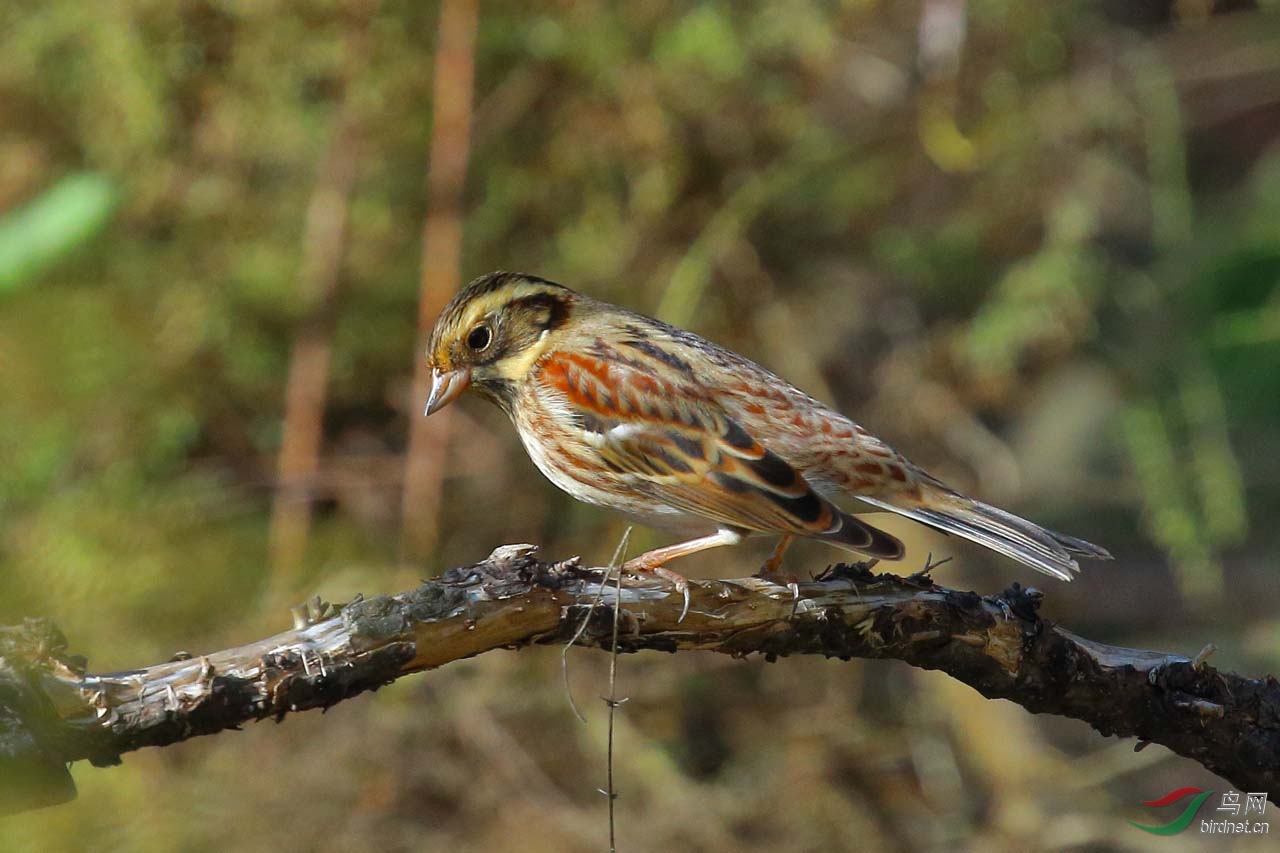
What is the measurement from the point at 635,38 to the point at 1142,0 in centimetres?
325

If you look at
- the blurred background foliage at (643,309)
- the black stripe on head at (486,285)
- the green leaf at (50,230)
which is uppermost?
the green leaf at (50,230)

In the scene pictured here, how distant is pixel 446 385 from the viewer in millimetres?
3635

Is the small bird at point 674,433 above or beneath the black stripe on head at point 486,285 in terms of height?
beneath

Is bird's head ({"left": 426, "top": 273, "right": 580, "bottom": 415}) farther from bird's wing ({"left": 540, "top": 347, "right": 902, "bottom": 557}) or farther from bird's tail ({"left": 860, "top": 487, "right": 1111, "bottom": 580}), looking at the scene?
bird's tail ({"left": 860, "top": 487, "right": 1111, "bottom": 580})

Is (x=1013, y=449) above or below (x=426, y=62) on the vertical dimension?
below

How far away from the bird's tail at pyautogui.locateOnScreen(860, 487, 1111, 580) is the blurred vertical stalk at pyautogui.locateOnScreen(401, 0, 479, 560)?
280 cm

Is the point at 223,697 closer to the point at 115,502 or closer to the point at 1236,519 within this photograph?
the point at 115,502

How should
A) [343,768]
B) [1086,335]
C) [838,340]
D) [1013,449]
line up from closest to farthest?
[343,768] < [1086,335] < [838,340] < [1013,449]

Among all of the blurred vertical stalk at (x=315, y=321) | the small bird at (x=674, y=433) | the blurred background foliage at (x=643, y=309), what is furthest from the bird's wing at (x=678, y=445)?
the blurred vertical stalk at (x=315, y=321)

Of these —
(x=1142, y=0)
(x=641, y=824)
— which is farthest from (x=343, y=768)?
(x=1142, y=0)

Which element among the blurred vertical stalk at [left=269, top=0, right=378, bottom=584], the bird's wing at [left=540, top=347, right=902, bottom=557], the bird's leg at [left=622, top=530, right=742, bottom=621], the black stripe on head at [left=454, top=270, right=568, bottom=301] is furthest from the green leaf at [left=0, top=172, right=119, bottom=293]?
the blurred vertical stalk at [left=269, top=0, right=378, bottom=584]

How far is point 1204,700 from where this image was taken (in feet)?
8.24

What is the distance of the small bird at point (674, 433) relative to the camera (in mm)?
3184

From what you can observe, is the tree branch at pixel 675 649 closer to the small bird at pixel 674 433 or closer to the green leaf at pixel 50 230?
the small bird at pixel 674 433
